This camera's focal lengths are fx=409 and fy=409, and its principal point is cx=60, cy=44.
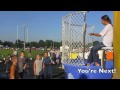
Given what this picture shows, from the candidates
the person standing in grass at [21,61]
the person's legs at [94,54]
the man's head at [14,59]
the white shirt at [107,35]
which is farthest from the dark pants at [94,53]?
the man's head at [14,59]

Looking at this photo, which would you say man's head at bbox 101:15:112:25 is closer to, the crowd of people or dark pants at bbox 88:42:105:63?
dark pants at bbox 88:42:105:63

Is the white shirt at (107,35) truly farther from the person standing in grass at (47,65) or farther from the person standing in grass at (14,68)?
the person standing in grass at (14,68)

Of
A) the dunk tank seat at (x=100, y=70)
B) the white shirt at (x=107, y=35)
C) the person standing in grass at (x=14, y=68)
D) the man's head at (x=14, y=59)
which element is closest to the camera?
the dunk tank seat at (x=100, y=70)

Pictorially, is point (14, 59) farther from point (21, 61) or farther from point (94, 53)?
point (94, 53)

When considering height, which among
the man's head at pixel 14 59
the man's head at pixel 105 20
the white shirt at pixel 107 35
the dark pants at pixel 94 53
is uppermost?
the man's head at pixel 105 20

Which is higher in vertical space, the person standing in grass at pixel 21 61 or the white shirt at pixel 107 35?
the white shirt at pixel 107 35

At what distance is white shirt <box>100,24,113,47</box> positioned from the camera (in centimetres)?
622

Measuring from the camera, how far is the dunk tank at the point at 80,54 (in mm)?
6181

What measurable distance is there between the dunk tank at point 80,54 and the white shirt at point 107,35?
3.5 inches

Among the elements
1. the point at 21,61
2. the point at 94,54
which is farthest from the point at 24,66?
the point at 94,54

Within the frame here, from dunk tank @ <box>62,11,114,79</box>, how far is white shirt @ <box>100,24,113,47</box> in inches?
3.5

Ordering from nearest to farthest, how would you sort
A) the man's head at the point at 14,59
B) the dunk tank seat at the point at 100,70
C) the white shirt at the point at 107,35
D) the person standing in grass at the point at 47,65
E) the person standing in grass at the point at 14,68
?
the dunk tank seat at the point at 100,70 < the white shirt at the point at 107,35 < the person standing in grass at the point at 14,68 < the person standing in grass at the point at 47,65 < the man's head at the point at 14,59
